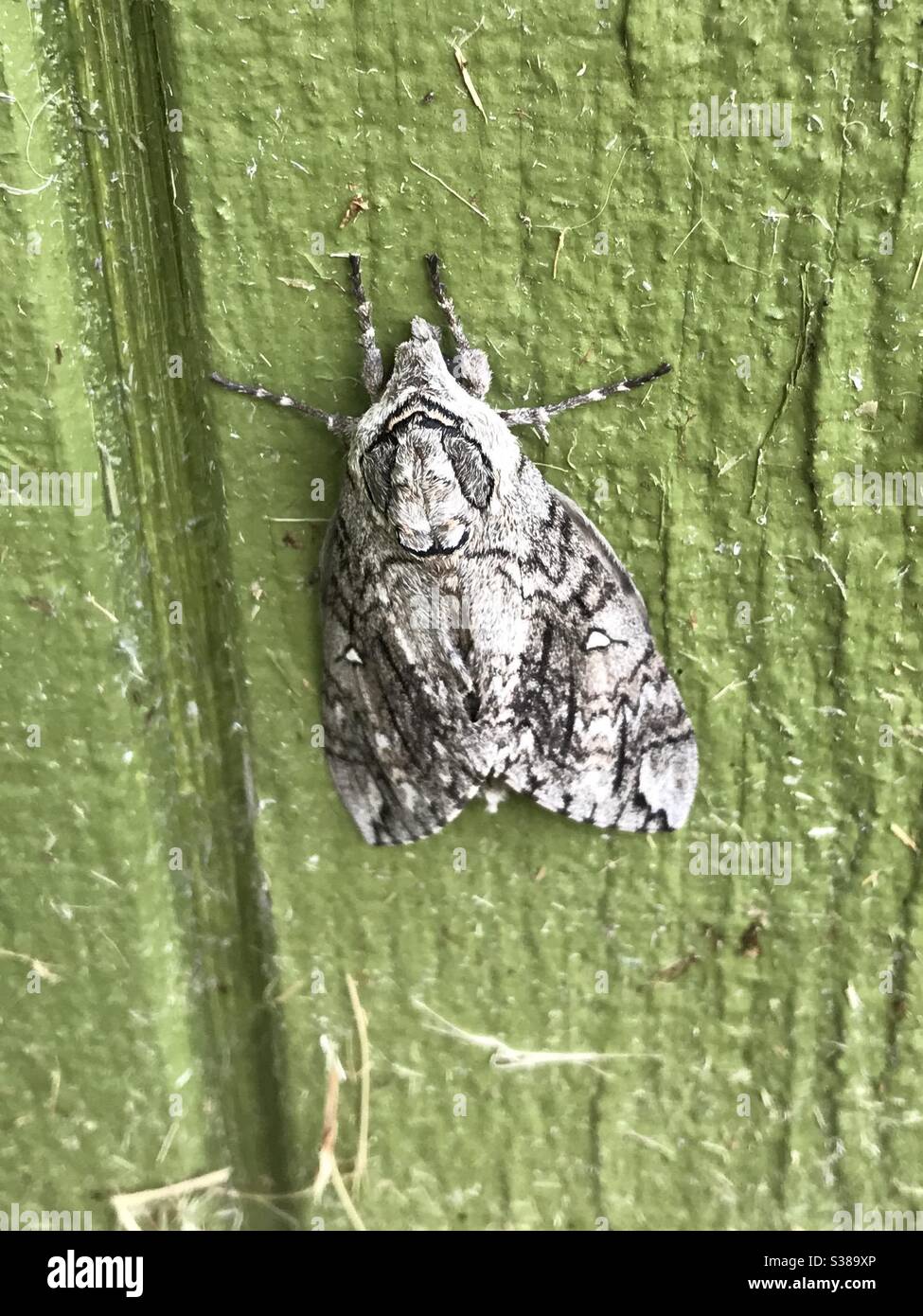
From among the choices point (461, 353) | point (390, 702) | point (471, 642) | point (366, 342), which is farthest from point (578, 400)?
point (390, 702)

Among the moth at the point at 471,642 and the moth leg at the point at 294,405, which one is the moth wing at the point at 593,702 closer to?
the moth at the point at 471,642

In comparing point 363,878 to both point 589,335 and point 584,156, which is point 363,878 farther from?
point 584,156

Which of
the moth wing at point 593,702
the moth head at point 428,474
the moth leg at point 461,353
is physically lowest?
the moth wing at point 593,702

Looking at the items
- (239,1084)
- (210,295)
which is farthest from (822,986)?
(210,295)

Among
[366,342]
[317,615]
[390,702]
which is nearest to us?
[366,342]

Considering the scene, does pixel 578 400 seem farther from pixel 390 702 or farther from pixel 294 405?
pixel 390 702

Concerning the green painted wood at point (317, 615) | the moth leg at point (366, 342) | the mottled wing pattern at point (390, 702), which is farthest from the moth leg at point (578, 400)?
the mottled wing pattern at point (390, 702)
